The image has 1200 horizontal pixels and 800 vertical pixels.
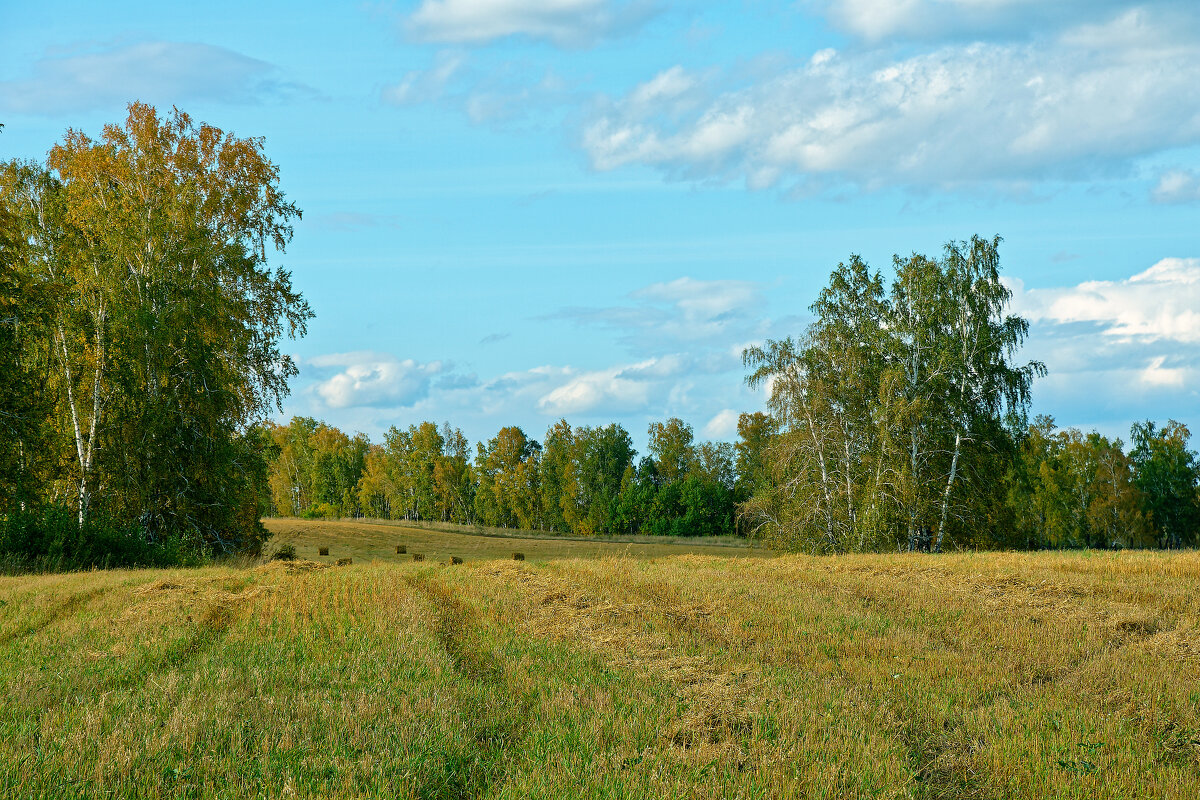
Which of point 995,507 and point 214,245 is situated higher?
point 214,245

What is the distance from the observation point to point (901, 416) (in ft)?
119

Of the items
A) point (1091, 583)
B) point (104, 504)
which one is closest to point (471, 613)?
point (1091, 583)

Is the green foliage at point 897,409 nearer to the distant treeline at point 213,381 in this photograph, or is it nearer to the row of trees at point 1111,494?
the distant treeline at point 213,381

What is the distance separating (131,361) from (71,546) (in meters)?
6.58

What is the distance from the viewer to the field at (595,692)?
7031 mm

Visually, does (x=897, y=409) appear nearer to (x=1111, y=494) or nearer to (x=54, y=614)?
(x=54, y=614)

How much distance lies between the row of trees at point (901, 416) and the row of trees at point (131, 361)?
23.6 m

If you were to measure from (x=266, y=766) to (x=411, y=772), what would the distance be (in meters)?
1.20

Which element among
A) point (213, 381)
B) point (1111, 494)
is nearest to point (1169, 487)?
point (1111, 494)

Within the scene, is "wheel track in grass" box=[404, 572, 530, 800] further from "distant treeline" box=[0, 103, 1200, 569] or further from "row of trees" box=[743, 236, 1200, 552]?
"row of trees" box=[743, 236, 1200, 552]

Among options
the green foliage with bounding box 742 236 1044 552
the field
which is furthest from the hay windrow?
the green foliage with bounding box 742 236 1044 552

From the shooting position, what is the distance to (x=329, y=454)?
119062mm

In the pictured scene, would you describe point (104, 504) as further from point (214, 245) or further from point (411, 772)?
point (411, 772)

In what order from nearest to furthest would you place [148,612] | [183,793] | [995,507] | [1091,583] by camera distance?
[183,793] < [148,612] < [1091,583] < [995,507]
